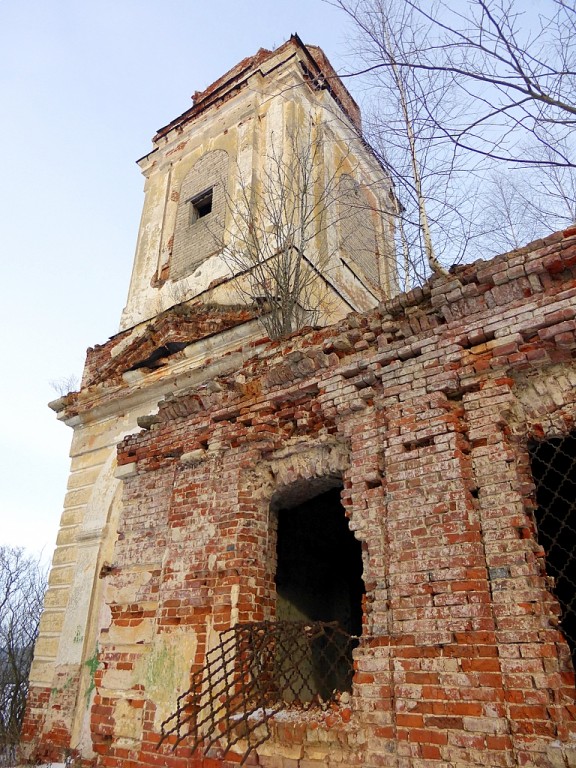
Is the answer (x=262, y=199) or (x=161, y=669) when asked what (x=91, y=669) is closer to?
(x=161, y=669)

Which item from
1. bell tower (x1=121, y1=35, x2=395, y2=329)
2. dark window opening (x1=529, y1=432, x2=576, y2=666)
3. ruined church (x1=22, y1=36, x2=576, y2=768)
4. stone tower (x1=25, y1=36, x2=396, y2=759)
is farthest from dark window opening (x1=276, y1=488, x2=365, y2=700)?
bell tower (x1=121, y1=35, x2=395, y2=329)

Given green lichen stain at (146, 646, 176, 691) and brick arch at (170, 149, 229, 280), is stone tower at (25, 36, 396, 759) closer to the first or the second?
brick arch at (170, 149, 229, 280)

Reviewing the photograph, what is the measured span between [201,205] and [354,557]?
27.1ft

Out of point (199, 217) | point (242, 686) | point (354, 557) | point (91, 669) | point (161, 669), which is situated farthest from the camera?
point (199, 217)

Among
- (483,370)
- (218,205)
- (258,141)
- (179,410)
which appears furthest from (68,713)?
(258,141)

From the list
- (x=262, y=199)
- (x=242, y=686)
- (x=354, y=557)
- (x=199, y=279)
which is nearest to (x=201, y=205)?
(x=262, y=199)

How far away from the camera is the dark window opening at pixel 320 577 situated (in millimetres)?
5641

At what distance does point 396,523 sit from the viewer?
344cm

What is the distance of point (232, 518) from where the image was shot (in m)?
4.37

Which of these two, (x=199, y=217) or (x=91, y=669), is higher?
(x=199, y=217)

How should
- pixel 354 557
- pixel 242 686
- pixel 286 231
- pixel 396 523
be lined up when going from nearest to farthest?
pixel 396 523 → pixel 242 686 → pixel 354 557 → pixel 286 231

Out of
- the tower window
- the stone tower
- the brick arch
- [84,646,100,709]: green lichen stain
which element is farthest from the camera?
the tower window

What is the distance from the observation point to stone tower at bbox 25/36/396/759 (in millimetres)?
7281

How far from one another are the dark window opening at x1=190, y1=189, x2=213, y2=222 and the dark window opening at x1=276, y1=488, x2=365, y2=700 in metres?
7.79
